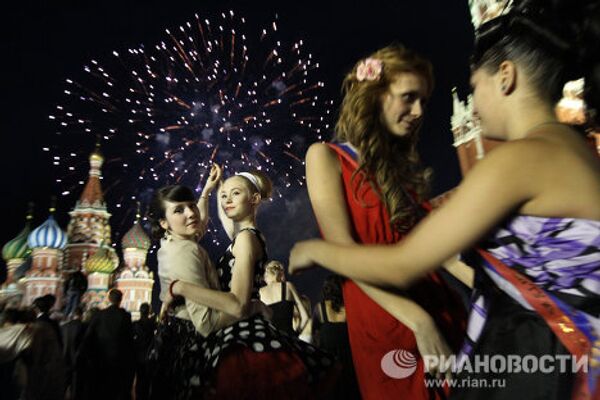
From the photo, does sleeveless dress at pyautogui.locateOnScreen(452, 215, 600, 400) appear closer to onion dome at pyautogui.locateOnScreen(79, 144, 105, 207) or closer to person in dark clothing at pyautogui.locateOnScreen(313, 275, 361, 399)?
person in dark clothing at pyautogui.locateOnScreen(313, 275, 361, 399)

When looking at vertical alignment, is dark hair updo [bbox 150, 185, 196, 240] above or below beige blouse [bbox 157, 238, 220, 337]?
above

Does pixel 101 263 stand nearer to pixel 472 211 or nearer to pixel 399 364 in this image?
pixel 399 364

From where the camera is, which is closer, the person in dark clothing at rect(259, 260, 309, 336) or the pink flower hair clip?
the pink flower hair clip

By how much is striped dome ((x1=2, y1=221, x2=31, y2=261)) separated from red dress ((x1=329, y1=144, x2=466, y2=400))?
197ft

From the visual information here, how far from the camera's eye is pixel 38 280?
165 feet

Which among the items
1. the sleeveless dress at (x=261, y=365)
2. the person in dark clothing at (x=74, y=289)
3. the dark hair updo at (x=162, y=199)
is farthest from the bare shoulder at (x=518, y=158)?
the person in dark clothing at (x=74, y=289)

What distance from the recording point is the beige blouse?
9.72ft

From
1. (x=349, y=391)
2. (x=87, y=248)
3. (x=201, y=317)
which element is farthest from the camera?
(x=87, y=248)

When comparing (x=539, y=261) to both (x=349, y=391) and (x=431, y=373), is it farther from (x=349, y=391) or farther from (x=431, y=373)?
(x=349, y=391)

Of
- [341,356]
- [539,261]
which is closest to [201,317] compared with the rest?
[539,261]

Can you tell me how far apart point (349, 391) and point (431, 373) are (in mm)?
3996

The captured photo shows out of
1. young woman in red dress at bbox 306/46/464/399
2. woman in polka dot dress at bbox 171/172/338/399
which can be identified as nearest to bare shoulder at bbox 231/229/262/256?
woman in polka dot dress at bbox 171/172/338/399

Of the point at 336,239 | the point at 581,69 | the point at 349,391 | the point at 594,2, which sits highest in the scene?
the point at 594,2

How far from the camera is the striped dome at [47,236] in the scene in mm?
51344
